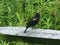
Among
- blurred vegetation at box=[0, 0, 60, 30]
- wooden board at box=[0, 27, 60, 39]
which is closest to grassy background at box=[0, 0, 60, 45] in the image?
blurred vegetation at box=[0, 0, 60, 30]

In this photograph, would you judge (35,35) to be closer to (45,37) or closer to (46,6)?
(45,37)

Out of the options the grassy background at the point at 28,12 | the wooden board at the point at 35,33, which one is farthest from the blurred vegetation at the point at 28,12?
the wooden board at the point at 35,33

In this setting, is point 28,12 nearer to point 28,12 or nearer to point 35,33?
point 28,12

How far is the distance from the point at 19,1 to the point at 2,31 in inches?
78.6

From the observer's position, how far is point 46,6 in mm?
3924

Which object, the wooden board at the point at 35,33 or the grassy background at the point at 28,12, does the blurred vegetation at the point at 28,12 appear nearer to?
the grassy background at the point at 28,12

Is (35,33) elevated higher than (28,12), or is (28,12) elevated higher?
(35,33)

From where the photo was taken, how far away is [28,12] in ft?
12.7

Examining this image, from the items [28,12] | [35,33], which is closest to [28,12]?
[28,12]

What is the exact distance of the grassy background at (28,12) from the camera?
3.68 metres

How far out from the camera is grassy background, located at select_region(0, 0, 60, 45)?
3680mm

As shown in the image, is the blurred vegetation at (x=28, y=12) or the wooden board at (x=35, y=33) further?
the blurred vegetation at (x=28, y=12)

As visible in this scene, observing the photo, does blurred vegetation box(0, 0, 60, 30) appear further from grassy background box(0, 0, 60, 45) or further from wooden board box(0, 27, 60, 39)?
wooden board box(0, 27, 60, 39)

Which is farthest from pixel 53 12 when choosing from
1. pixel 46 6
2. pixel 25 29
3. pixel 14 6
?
pixel 25 29
